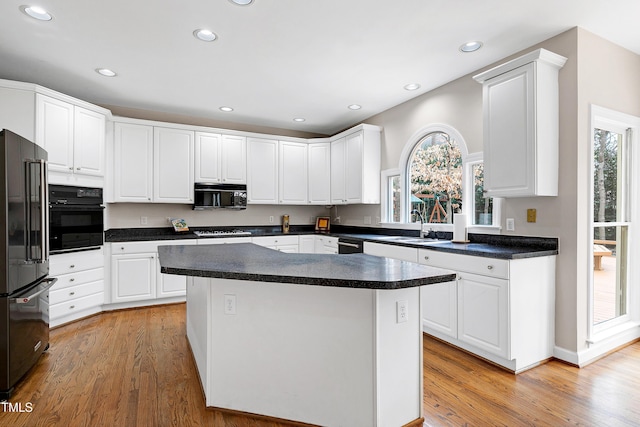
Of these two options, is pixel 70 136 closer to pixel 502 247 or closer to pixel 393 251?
pixel 393 251

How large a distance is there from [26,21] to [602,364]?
17.0 ft

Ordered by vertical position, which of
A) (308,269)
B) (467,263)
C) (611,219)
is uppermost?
(611,219)

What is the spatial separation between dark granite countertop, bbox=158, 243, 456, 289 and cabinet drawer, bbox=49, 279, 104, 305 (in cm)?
204

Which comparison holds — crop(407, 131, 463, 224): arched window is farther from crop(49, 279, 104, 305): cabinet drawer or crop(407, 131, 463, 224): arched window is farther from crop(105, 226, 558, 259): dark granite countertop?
crop(49, 279, 104, 305): cabinet drawer

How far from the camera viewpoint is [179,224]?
4977 millimetres

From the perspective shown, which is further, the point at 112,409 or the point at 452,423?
the point at 112,409

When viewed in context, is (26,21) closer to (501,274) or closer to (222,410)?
(222,410)

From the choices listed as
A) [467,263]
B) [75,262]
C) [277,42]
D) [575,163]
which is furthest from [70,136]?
[575,163]

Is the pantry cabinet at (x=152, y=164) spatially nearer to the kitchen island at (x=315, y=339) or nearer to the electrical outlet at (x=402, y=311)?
the kitchen island at (x=315, y=339)

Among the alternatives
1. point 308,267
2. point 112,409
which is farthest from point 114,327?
point 308,267

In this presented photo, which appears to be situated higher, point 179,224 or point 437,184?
point 437,184

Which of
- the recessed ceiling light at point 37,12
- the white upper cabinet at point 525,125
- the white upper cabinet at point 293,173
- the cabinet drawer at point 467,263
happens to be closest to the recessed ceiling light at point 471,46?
the white upper cabinet at point 525,125

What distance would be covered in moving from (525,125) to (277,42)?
2.15m

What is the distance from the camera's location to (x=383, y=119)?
4.87 metres
